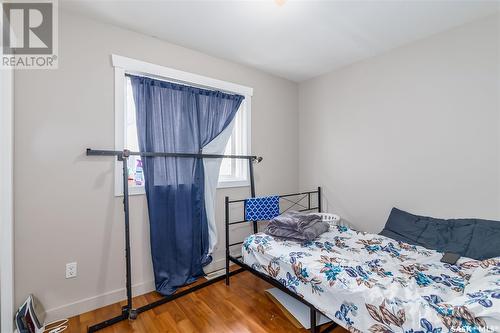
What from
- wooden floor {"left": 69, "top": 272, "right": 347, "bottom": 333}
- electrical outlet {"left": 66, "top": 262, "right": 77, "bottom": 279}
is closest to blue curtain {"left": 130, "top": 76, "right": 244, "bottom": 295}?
wooden floor {"left": 69, "top": 272, "right": 347, "bottom": 333}

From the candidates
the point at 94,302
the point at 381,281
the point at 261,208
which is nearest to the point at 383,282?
the point at 381,281

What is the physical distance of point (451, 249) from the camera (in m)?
2.02

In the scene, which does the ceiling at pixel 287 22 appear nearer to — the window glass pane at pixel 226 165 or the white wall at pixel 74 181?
the white wall at pixel 74 181

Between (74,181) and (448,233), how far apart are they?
328 centimetres

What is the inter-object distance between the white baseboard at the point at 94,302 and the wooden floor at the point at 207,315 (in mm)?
46

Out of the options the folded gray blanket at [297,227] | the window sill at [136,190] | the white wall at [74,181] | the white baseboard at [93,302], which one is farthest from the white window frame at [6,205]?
the folded gray blanket at [297,227]

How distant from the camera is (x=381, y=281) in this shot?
148 cm

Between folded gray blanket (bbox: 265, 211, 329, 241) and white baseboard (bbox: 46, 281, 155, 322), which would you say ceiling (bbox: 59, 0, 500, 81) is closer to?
folded gray blanket (bbox: 265, 211, 329, 241)

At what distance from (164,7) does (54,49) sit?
937mm

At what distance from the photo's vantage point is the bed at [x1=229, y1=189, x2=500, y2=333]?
114 centimetres

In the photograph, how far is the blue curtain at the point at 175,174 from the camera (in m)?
2.26

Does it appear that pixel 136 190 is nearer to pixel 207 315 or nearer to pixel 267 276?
pixel 207 315

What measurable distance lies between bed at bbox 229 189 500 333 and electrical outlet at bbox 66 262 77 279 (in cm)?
144

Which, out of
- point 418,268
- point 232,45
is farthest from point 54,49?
point 418,268
